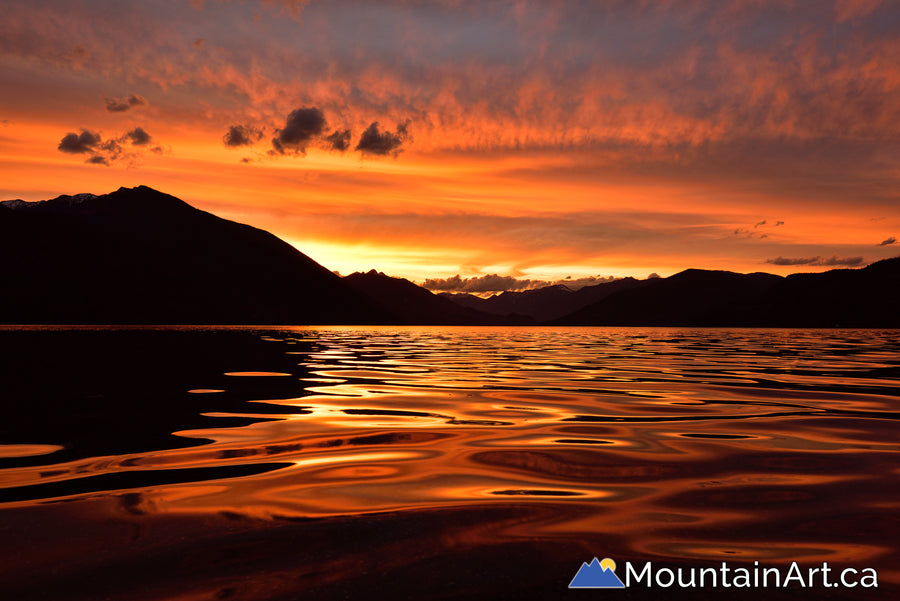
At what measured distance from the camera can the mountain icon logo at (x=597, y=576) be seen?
381 centimetres

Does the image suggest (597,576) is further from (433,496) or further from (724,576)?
(433,496)

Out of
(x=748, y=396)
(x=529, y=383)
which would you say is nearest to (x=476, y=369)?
(x=529, y=383)

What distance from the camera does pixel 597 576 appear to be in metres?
3.98

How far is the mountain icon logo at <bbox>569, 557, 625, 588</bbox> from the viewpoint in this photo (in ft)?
12.5

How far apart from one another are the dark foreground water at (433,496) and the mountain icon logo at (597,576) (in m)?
0.09

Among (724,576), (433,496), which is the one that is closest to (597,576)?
(724,576)

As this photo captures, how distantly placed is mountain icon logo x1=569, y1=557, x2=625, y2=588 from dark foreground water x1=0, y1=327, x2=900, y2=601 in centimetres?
9

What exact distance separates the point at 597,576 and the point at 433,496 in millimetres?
2266

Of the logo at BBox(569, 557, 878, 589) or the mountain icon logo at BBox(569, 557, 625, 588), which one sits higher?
the logo at BBox(569, 557, 878, 589)

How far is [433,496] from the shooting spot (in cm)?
589

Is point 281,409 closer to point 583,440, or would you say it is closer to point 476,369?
point 583,440

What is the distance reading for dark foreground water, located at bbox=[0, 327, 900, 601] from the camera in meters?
3.85

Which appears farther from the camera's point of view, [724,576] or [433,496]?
[433,496]

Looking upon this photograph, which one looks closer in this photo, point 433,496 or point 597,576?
point 597,576
